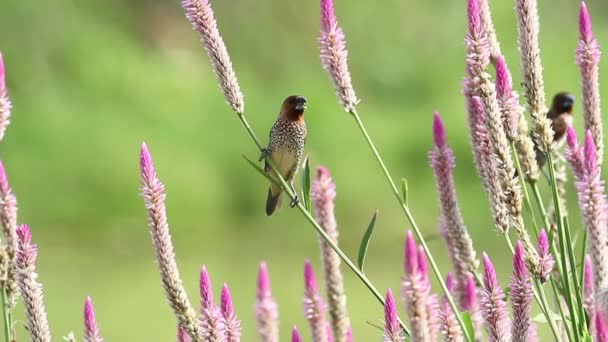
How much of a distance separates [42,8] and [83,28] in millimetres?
608

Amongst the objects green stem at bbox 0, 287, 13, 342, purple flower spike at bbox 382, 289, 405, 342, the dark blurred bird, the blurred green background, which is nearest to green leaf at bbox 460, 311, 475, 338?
purple flower spike at bbox 382, 289, 405, 342

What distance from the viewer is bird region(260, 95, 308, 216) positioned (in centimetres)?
360

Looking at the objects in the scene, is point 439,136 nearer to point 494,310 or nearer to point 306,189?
point 306,189

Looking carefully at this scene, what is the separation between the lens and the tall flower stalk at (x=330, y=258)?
2.90m

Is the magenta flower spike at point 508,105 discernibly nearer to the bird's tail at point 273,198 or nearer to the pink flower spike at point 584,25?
the pink flower spike at point 584,25

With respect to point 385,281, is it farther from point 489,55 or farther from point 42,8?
point 489,55

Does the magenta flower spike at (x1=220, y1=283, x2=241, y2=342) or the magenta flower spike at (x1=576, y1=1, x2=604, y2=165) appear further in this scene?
the magenta flower spike at (x1=576, y1=1, x2=604, y2=165)

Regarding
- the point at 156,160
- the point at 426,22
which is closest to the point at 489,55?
the point at 156,160

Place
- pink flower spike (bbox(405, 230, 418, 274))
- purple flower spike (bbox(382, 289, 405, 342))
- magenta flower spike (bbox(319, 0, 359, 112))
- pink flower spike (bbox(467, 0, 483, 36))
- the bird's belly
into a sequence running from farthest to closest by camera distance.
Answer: the bird's belly, magenta flower spike (bbox(319, 0, 359, 112)), pink flower spike (bbox(467, 0, 483, 36)), purple flower spike (bbox(382, 289, 405, 342)), pink flower spike (bbox(405, 230, 418, 274))

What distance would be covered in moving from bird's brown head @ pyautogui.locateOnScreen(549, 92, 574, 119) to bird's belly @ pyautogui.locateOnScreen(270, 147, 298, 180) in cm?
95

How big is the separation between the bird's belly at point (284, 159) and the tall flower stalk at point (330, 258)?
2.13ft

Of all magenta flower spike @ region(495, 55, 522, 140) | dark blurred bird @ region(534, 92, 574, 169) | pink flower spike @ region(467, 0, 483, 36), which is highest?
dark blurred bird @ region(534, 92, 574, 169)

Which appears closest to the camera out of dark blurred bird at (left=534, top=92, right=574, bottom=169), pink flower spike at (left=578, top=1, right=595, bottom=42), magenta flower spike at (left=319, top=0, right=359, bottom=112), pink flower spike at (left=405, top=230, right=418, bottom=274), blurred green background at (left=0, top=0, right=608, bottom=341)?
pink flower spike at (left=405, top=230, right=418, bottom=274)

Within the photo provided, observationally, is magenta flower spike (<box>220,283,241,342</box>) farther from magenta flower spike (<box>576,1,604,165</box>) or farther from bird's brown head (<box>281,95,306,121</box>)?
bird's brown head (<box>281,95,306,121</box>)
